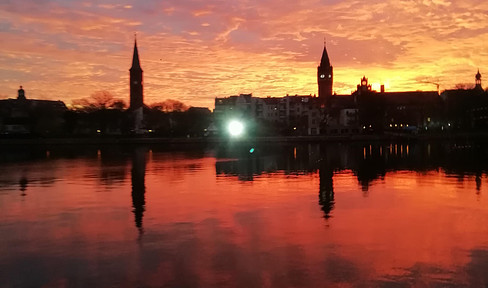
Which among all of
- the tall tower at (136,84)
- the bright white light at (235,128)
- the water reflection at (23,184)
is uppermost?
the tall tower at (136,84)

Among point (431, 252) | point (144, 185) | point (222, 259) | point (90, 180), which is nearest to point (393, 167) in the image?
point (144, 185)

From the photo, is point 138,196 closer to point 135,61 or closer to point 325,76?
point 135,61

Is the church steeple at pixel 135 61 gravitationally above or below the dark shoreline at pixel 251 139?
above

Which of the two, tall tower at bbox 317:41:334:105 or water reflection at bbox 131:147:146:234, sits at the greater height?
tall tower at bbox 317:41:334:105

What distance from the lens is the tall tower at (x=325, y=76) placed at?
609 ft

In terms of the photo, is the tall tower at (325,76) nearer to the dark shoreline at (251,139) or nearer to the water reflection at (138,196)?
the dark shoreline at (251,139)

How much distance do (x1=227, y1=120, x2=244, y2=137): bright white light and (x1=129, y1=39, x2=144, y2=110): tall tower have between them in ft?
147

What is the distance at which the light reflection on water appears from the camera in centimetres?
1194

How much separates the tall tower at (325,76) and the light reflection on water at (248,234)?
15852 centimetres

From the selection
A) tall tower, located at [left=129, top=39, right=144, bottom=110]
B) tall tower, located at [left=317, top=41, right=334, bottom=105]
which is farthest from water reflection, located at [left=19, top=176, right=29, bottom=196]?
tall tower, located at [left=317, top=41, right=334, bottom=105]

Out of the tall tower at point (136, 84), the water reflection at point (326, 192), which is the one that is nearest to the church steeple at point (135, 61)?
the tall tower at point (136, 84)

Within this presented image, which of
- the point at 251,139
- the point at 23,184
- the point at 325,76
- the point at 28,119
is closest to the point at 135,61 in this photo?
the point at 28,119

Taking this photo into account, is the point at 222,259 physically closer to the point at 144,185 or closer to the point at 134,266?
the point at 134,266

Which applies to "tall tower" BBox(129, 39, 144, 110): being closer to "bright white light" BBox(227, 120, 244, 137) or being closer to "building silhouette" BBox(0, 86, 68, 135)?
"building silhouette" BBox(0, 86, 68, 135)
